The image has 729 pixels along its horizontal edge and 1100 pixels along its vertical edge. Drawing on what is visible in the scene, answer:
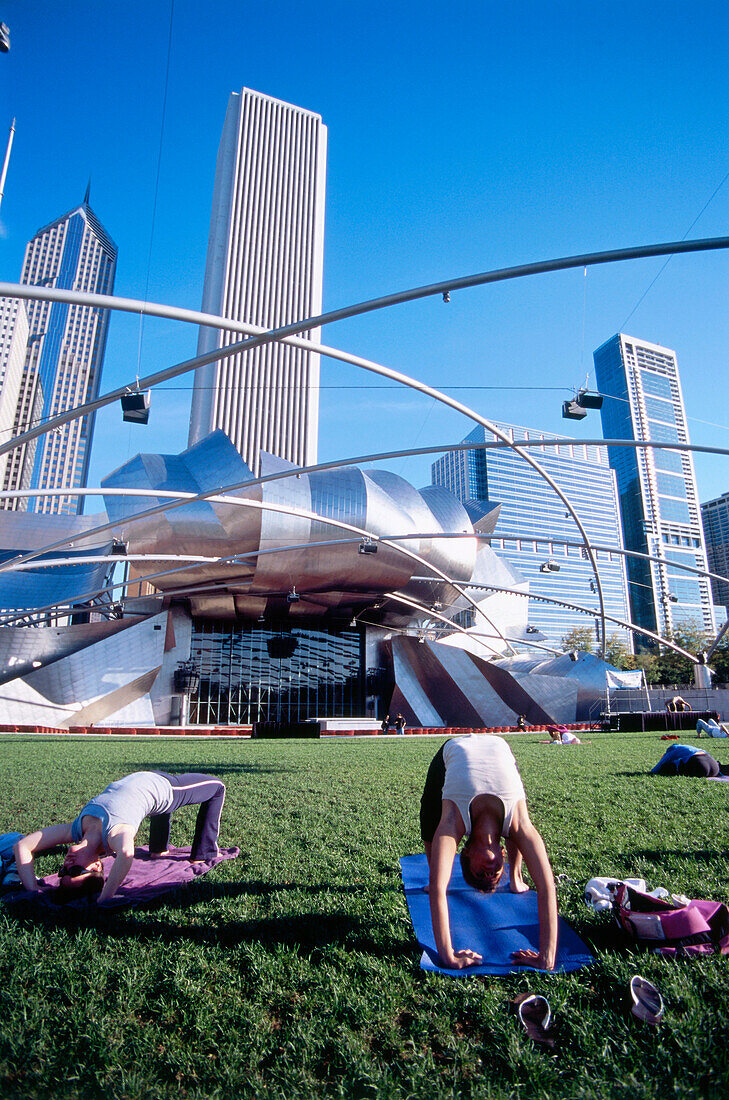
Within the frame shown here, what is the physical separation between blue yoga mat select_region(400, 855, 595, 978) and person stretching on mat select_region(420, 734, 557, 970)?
0.10m

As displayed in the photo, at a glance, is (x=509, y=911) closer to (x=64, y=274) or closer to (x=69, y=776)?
(x=69, y=776)

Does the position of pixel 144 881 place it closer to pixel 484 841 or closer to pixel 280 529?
pixel 484 841

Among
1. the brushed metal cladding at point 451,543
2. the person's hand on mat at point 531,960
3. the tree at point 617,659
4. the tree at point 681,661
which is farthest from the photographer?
the tree at point 617,659

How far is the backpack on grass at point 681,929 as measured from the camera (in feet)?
10.2

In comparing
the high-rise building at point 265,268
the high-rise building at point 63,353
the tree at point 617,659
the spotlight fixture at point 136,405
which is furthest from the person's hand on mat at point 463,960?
the high-rise building at point 63,353

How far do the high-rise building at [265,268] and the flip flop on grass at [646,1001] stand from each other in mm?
98461

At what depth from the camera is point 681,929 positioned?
313 centimetres

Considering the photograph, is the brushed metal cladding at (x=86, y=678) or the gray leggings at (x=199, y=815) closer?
the gray leggings at (x=199, y=815)

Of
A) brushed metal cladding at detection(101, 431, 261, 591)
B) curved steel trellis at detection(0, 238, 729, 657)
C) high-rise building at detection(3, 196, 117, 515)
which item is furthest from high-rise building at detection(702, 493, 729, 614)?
high-rise building at detection(3, 196, 117, 515)

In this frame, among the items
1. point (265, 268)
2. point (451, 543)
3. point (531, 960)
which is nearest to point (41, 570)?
point (451, 543)

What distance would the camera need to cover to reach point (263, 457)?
32.8 metres

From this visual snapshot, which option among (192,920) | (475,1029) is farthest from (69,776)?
(475,1029)

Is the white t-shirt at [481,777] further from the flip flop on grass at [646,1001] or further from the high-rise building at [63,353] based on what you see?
the high-rise building at [63,353]

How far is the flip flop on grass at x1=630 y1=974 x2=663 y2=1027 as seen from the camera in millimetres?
2506
